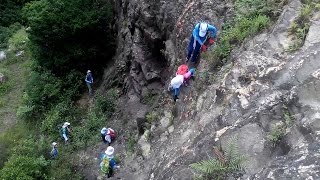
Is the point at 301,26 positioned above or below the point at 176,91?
above

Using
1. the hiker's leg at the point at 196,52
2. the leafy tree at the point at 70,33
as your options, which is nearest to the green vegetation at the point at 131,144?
the hiker's leg at the point at 196,52

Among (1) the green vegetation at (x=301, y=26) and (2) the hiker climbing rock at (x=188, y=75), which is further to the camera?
(2) the hiker climbing rock at (x=188, y=75)

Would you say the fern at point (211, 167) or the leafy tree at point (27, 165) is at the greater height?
the fern at point (211, 167)

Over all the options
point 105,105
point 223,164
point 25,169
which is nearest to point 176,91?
point 223,164

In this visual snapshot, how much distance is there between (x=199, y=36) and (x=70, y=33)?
26.9ft

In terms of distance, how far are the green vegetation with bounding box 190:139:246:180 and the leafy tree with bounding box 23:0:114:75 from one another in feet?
37.3

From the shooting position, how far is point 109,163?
1284 cm

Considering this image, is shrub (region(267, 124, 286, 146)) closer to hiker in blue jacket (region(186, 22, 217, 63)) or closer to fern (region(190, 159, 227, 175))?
fern (region(190, 159, 227, 175))

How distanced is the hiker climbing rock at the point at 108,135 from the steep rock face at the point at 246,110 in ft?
4.74

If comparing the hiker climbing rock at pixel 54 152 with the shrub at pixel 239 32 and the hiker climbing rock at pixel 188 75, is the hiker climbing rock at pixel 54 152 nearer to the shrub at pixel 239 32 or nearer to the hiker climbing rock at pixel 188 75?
the hiker climbing rock at pixel 188 75

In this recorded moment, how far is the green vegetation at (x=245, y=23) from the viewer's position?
9.66m

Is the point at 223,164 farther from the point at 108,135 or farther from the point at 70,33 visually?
the point at 70,33

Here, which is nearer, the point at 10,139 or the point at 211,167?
the point at 211,167

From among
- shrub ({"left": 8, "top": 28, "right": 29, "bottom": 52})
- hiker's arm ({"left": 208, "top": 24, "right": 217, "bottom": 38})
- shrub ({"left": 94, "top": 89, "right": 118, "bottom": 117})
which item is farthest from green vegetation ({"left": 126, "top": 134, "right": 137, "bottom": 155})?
shrub ({"left": 8, "top": 28, "right": 29, "bottom": 52})
